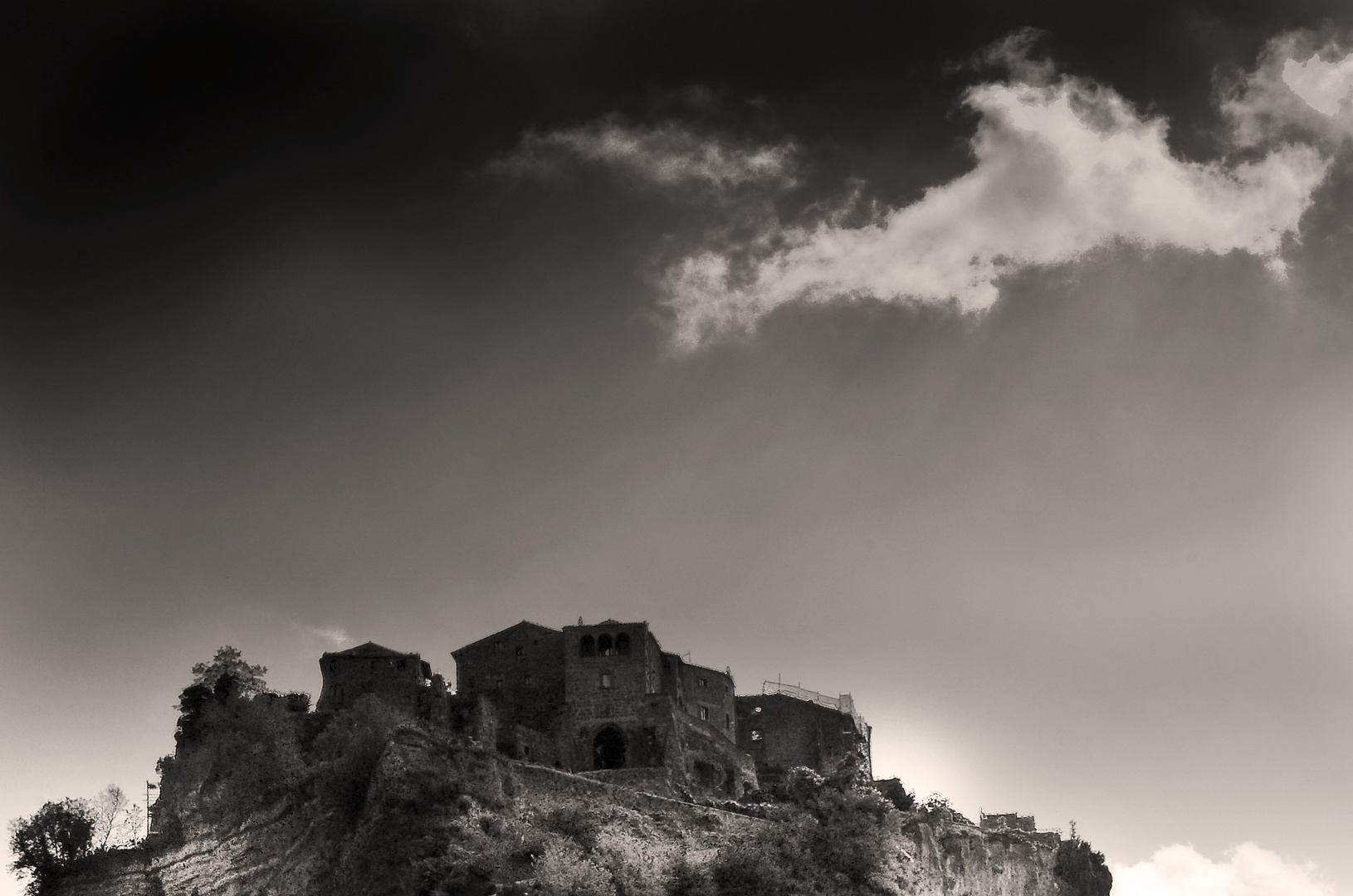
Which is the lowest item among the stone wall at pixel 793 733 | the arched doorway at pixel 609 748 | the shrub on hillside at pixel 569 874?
the shrub on hillside at pixel 569 874

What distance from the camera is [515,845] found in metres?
57.4

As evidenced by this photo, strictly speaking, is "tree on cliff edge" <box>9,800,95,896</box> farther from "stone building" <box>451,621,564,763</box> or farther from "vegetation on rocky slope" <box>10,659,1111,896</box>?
"stone building" <box>451,621,564,763</box>

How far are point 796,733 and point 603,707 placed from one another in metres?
12.5

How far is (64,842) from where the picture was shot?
221 feet

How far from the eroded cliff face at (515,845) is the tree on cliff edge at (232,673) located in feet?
23.5

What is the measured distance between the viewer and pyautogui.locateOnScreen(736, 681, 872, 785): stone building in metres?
82.9

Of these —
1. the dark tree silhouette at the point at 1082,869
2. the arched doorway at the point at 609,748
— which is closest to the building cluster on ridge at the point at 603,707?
the arched doorway at the point at 609,748

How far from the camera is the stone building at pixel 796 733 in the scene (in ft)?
272

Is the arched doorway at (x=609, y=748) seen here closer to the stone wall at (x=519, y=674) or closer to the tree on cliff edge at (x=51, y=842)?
the stone wall at (x=519, y=674)

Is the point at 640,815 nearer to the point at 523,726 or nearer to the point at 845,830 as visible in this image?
the point at 845,830

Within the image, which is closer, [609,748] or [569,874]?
[569,874]

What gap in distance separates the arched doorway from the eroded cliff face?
10676mm

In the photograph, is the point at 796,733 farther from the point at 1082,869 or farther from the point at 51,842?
the point at 51,842

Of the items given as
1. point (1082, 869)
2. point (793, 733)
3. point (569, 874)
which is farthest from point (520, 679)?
point (1082, 869)
